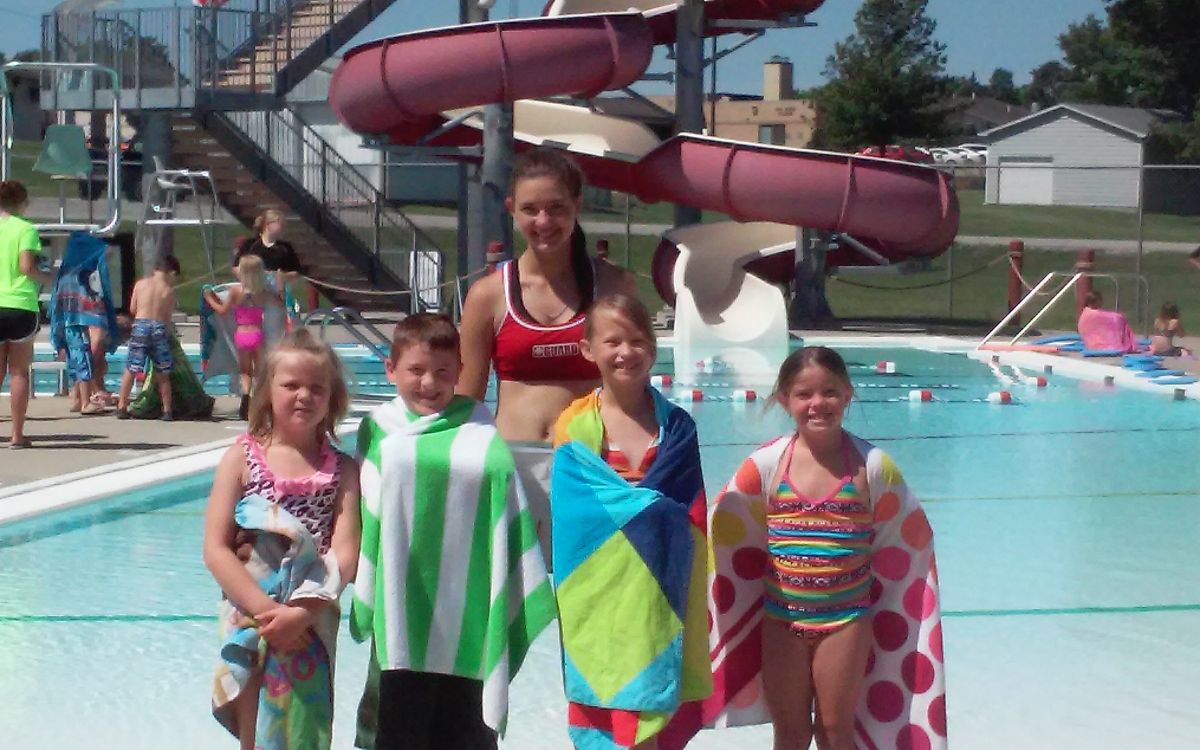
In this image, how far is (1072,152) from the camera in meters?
55.0

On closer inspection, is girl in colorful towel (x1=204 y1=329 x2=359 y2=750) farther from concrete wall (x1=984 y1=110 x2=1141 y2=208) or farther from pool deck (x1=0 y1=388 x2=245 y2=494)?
concrete wall (x1=984 y1=110 x2=1141 y2=208)

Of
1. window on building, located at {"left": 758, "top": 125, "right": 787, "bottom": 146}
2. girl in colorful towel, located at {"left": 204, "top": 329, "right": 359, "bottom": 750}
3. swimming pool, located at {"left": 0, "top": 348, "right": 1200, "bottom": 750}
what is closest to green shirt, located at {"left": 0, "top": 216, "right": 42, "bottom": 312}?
swimming pool, located at {"left": 0, "top": 348, "right": 1200, "bottom": 750}

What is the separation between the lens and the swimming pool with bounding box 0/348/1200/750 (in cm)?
500

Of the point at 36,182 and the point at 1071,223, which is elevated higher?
the point at 36,182

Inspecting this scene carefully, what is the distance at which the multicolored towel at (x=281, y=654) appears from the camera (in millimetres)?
3547

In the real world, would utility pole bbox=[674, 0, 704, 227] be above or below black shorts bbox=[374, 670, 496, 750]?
above

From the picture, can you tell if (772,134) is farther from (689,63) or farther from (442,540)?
(442,540)

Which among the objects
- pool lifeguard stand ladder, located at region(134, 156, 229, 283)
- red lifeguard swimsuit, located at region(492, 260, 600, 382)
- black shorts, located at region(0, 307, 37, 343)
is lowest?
black shorts, located at region(0, 307, 37, 343)

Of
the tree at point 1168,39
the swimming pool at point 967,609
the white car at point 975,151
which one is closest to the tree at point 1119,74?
the tree at point 1168,39

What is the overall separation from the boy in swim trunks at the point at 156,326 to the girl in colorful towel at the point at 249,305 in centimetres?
29

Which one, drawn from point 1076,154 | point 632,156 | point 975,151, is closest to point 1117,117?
point 1076,154

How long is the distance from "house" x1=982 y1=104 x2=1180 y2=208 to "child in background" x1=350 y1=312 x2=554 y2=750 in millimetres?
46752

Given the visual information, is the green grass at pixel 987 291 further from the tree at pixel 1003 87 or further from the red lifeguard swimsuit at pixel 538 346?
the tree at pixel 1003 87

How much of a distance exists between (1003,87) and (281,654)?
438 ft
